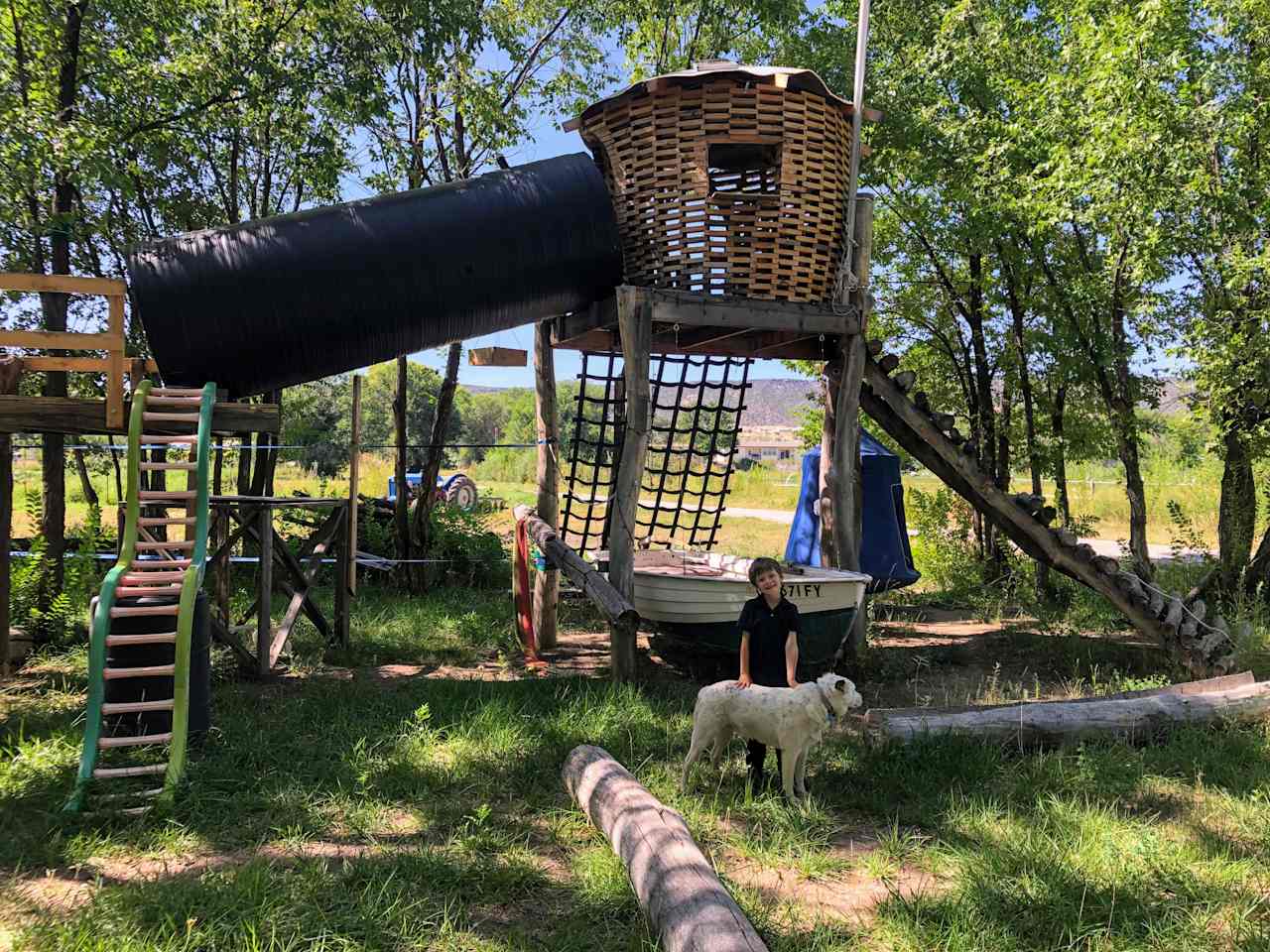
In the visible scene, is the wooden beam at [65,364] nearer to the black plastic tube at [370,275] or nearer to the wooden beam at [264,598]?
the black plastic tube at [370,275]

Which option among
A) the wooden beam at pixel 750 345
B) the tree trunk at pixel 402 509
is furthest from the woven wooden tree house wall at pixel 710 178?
the tree trunk at pixel 402 509

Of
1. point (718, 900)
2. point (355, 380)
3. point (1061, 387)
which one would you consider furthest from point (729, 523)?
point (718, 900)

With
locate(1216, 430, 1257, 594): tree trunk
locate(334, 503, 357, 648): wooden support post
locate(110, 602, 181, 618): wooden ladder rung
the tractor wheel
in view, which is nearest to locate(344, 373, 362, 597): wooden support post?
locate(334, 503, 357, 648): wooden support post

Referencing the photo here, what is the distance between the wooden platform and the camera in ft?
23.4

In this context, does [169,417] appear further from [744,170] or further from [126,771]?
[744,170]

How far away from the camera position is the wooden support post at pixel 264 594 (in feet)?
24.0

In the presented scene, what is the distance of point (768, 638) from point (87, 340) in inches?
191

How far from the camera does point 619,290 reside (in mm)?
7000

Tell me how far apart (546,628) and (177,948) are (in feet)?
19.2

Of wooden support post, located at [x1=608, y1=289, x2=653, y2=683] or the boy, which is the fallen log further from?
wooden support post, located at [x1=608, y1=289, x2=653, y2=683]

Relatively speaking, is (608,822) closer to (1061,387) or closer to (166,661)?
(166,661)

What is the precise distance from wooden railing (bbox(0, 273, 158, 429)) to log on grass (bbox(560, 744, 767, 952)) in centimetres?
388

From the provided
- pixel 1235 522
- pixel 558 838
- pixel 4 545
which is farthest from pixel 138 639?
pixel 1235 522

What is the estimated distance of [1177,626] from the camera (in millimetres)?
7871
